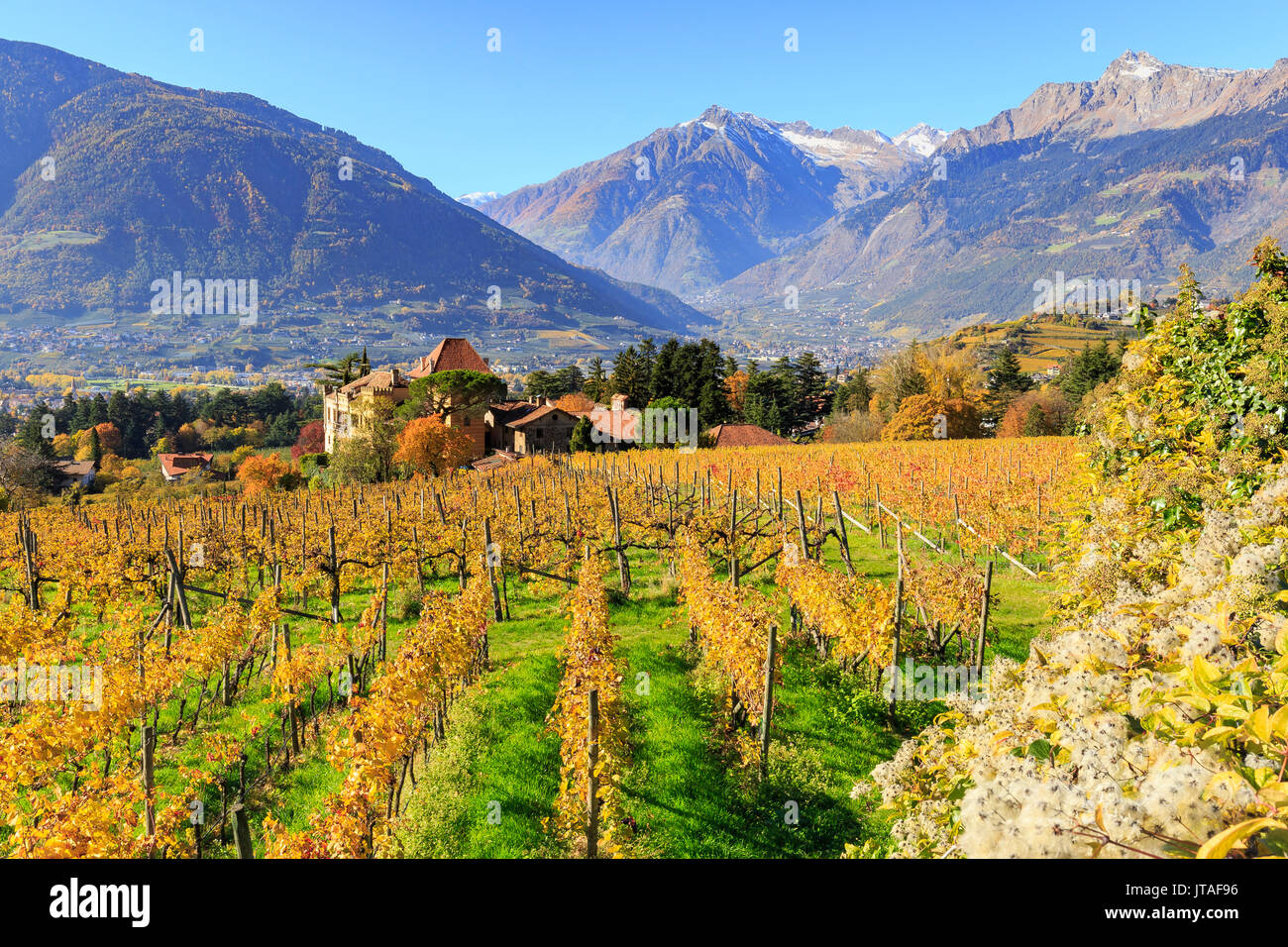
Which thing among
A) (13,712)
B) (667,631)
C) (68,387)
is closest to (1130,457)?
(667,631)

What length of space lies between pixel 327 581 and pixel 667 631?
1018cm

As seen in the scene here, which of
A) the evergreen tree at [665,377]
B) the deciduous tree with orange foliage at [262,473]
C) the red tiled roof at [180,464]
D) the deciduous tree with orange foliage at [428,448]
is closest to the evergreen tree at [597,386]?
the evergreen tree at [665,377]

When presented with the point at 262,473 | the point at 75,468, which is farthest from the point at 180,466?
the point at 262,473

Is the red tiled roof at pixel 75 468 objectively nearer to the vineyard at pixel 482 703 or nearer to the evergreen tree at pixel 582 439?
the evergreen tree at pixel 582 439

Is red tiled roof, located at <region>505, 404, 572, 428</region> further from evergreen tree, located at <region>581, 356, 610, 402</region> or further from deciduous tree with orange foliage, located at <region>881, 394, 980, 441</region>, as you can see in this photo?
deciduous tree with orange foliage, located at <region>881, 394, 980, 441</region>

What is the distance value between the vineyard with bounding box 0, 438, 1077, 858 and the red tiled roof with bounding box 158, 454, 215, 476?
61474 mm

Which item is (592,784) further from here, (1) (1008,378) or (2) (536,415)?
(1) (1008,378)

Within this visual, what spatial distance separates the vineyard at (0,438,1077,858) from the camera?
265 inches

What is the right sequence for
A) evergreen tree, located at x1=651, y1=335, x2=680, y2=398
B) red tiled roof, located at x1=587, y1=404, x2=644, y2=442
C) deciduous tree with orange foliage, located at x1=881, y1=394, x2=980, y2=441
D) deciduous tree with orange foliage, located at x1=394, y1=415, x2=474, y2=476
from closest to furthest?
1. deciduous tree with orange foliage, located at x1=394, y1=415, x2=474, y2=476
2. deciduous tree with orange foliage, located at x1=881, y1=394, x2=980, y2=441
3. red tiled roof, located at x1=587, y1=404, x2=644, y2=442
4. evergreen tree, located at x1=651, y1=335, x2=680, y2=398

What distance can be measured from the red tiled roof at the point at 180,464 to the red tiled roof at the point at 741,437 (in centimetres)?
5573

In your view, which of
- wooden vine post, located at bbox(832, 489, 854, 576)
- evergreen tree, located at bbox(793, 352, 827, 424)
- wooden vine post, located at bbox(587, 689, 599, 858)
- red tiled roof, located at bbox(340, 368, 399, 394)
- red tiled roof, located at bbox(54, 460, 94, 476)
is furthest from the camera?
evergreen tree, located at bbox(793, 352, 827, 424)

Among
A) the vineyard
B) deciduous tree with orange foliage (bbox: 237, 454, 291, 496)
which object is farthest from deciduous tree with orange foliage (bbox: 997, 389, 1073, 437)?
deciduous tree with orange foliage (bbox: 237, 454, 291, 496)
